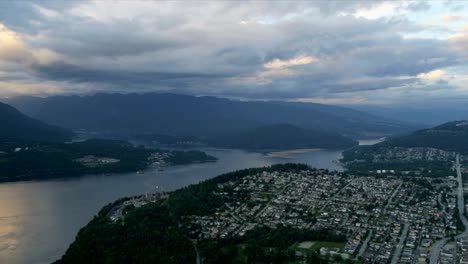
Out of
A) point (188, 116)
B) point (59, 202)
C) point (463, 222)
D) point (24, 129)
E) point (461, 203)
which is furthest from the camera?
point (188, 116)

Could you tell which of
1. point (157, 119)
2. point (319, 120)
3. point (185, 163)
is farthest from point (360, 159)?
point (157, 119)

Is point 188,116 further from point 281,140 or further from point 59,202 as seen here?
point 59,202

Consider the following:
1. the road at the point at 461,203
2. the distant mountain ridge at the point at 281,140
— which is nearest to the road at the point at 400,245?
the road at the point at 461,203

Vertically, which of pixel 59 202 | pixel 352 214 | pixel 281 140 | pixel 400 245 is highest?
pixel 281 140

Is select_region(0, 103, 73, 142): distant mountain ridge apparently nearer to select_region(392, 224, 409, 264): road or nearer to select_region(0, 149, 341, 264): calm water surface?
select_region(0, 149, 341, 264): calm water surface

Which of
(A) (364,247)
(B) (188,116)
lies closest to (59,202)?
(A) (364,247)

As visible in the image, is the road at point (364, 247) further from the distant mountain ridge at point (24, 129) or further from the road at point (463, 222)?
the distant mountain ridge at point (24, 129)
